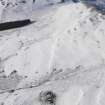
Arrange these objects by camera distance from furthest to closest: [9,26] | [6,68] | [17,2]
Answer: [17,2] < [9,26] < [6,68]

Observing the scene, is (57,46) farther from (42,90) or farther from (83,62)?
(42,90)

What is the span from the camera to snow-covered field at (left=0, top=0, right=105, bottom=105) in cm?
226

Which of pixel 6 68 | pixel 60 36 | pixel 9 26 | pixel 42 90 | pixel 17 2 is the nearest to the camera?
pixel 42 90

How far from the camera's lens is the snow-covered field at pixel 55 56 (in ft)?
7.42

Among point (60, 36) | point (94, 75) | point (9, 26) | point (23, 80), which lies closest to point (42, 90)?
A: point (23, 80)

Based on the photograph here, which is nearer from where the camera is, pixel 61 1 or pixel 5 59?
pixel 5 59

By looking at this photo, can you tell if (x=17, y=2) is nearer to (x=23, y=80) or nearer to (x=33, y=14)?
(x=33, y=14)

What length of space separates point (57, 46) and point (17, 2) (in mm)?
1045

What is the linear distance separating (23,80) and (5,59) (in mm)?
378

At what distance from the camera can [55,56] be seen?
265 centimetres

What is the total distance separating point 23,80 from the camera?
8.13 ft

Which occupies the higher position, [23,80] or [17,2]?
[17,2]

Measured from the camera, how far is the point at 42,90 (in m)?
2.29

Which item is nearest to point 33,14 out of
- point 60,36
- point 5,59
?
point 60,36
